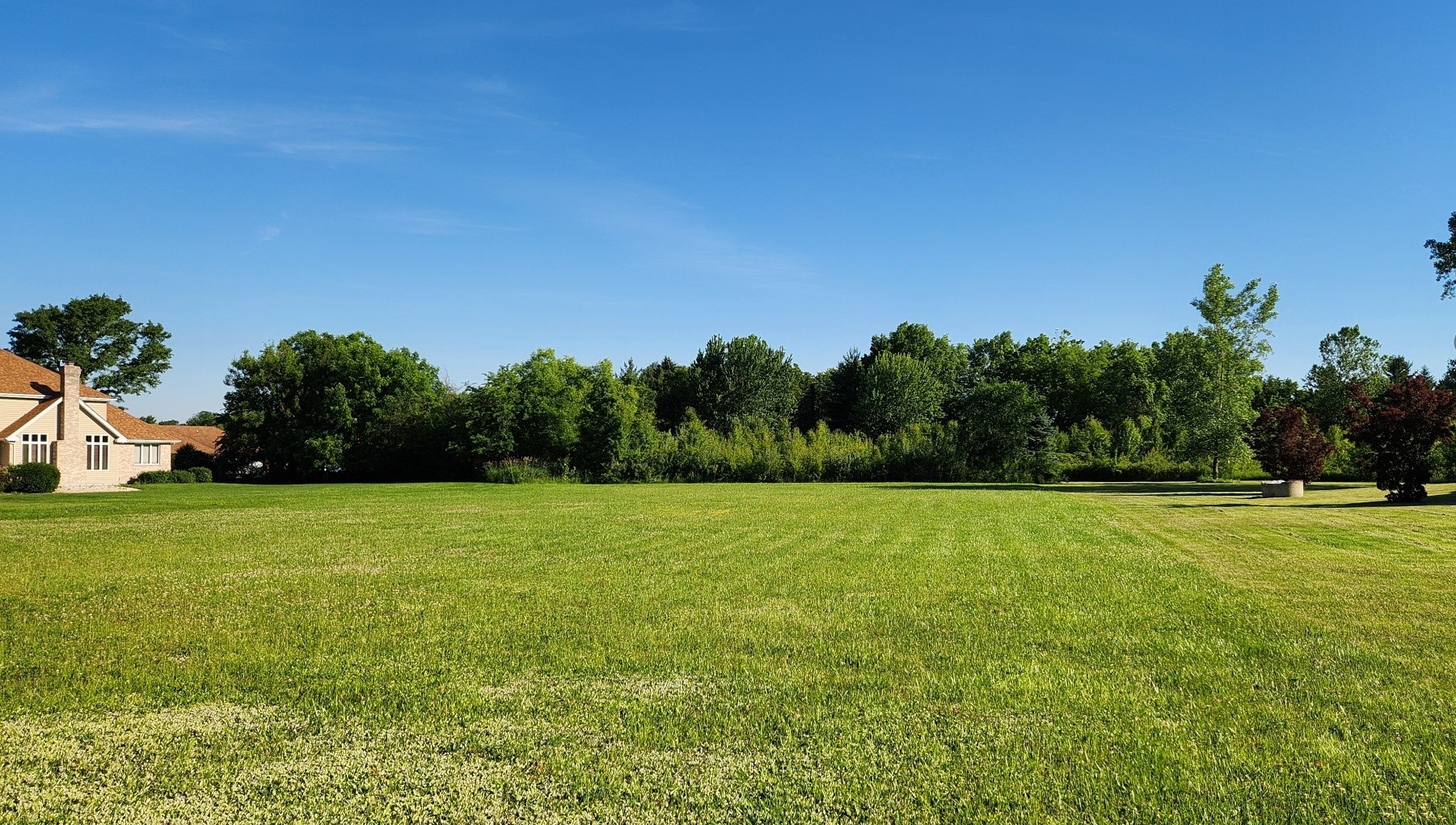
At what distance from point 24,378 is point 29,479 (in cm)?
751

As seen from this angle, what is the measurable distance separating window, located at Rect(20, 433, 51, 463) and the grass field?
93.9 feet

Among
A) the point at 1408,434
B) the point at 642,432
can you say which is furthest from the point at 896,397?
the point at 1408,434

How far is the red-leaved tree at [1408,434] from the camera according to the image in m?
22.0

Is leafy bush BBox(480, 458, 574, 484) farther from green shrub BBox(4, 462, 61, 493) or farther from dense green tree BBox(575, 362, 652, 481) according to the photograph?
green shrub BBox(4, 462, 61, 493)

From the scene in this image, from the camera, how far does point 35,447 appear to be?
3438cm

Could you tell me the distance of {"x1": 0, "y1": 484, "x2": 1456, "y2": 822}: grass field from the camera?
150 inches

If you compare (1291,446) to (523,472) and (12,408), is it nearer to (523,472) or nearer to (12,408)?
(523,472)

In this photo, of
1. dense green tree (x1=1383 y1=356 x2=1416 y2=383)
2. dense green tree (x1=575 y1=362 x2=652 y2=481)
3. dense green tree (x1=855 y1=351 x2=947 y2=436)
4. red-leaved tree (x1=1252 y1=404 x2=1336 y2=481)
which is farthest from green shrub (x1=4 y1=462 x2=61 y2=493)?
dense green tree (x1=1383 y1=356 x2=1416 y2=383)

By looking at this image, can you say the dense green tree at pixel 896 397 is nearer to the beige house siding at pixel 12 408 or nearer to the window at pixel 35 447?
A: the window at pixel 35 447

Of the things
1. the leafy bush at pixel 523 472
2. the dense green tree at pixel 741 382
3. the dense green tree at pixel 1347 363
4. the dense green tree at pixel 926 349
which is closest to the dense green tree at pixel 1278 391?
the dense green tree at pixel 1347 363

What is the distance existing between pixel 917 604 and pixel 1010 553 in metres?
4.52

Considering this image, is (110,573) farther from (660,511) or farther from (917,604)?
(660,511)

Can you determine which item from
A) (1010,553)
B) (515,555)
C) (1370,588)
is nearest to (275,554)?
(515,555)

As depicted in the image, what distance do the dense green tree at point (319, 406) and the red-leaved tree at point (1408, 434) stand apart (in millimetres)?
43717
